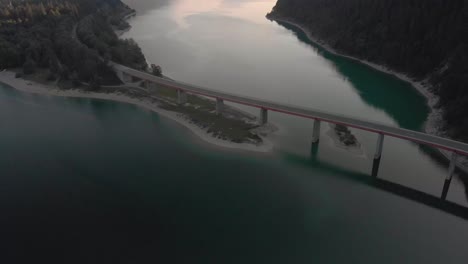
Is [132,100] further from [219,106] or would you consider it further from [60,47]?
[60,47]

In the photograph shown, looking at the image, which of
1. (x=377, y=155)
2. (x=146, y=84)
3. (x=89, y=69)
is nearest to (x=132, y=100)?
(x=146, y=84)

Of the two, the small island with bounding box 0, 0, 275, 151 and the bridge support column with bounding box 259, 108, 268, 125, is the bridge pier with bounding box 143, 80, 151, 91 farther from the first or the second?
the bridge support column with bounding box 259, 108, 268, 125

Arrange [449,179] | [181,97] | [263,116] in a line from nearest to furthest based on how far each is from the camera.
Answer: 1. [449,179]
2. [263,116]
3. [181,97]

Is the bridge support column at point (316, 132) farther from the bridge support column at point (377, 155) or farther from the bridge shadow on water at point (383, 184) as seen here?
the bridge support column at point (377, 155)

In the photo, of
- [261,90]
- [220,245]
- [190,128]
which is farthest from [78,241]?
[261,90]

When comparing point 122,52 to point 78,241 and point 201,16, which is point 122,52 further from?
point 201,16

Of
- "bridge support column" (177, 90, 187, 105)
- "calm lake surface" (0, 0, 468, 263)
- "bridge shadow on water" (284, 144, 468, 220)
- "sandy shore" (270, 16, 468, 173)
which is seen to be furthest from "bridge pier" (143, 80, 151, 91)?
"sandy shore" (270, 16, 468, 173)
